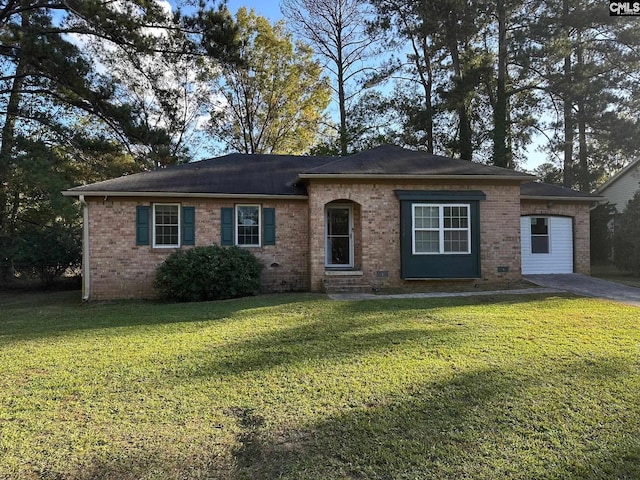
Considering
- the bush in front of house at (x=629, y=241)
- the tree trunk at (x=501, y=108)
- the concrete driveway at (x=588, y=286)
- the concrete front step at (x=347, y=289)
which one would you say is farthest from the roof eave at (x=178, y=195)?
the tree trunk at (x=501, y=108)

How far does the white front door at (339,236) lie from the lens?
12.9 metres

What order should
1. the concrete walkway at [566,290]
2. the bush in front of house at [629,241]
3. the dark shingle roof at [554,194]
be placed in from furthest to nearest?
the bush in front of house at [629,241]
the dark shingle roof at [554,194]
the concrete walkway at [566,290]

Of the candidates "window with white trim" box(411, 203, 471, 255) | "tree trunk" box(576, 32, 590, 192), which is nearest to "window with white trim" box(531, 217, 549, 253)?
"window with white trim" box(411, 203, 471, 255)

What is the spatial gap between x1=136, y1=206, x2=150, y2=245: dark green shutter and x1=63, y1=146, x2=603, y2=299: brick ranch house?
1.2 inches

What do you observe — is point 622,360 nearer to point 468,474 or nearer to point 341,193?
point 468,474

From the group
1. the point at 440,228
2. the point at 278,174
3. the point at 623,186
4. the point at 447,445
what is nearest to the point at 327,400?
the point at 447,445

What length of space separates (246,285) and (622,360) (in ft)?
27.4

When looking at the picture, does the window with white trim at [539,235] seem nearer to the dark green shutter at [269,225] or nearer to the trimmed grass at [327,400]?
the trimmed grass at [327,400]

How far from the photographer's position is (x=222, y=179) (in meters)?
12.9

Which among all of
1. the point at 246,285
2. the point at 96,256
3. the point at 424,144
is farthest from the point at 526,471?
the point at 424,144

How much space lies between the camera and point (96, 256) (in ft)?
37.6

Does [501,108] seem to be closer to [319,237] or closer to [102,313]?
[319,237]

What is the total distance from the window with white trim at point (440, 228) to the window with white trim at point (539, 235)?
3.91m

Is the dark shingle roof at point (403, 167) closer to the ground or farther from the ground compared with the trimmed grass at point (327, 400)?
farther from the ground
